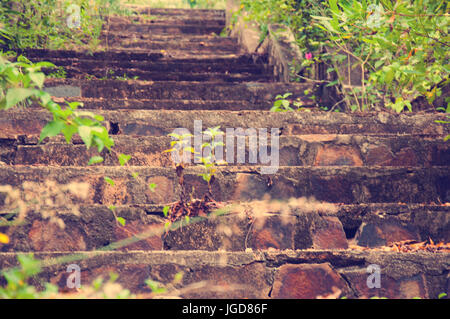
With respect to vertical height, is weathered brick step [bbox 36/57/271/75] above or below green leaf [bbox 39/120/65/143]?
above

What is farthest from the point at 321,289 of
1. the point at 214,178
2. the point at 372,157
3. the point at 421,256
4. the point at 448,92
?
the point at 448,92

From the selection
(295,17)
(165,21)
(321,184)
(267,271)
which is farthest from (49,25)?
(267,271)

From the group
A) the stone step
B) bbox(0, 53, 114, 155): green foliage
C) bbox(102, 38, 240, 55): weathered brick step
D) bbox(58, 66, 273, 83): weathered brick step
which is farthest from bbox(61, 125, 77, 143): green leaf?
the stone step

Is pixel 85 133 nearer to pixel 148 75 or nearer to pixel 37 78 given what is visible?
pixel 37 78

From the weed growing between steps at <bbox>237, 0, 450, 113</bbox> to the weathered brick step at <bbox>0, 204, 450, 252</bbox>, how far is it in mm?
700

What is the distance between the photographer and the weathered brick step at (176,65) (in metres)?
4.01

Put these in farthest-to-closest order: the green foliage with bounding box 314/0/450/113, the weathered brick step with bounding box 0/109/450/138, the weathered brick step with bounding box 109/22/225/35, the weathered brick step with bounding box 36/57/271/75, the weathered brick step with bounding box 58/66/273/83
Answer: the weathered brick step with bounding box 109/22/225/35, the weathered brick step with bounding box 36/57/271/75, the weathered brick step with bounding box 58/66/273/83, the weathered brick step with bounding box 0/109/450/138, the green foliage with bounding box 314/0/450/113

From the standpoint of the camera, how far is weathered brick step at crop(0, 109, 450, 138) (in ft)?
7.82

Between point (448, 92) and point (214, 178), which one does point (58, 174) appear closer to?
point (214, 178)

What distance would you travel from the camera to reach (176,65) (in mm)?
4227

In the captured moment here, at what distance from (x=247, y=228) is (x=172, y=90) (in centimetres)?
190

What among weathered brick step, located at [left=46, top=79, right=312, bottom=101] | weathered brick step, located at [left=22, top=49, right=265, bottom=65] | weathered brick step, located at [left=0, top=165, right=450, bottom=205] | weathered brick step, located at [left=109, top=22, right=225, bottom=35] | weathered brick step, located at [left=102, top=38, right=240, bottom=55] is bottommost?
weathered brick step, located at [left=0, top=165, right=450, bottom=205]

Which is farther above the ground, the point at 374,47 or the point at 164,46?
the point at 164,46

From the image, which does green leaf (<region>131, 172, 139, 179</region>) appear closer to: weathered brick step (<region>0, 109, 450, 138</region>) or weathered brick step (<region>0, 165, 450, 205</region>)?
weathered brick step (<region>0, 165, 450, 205</region>)
